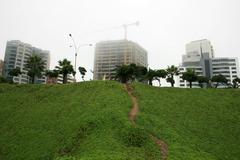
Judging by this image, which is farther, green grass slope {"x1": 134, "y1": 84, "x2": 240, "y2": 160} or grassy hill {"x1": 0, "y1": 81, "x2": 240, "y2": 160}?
green grass slope {"x1": 134, "y1": 84, "x2": 240, "y2": 160}

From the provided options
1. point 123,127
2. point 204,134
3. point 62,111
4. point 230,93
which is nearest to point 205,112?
point 204,134

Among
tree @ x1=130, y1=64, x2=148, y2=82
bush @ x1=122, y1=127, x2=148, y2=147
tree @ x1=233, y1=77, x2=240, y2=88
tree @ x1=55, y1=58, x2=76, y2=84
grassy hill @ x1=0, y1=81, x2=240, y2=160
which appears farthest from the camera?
tree @ x1=233, y1=77, x2=240, y2=88

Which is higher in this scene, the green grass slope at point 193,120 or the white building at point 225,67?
the white building at point 225,67

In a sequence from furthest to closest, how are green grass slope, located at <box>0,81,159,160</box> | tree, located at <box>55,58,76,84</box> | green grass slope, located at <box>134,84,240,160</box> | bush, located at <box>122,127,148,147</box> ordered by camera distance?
tree, located at <box>55,58,76,84</box>
green grass slope, located at <box>134,84,240,160</box>
bush, located at <box>122,127,148,147</box>
green grass slope, located at <box>0,81,159,160</box>

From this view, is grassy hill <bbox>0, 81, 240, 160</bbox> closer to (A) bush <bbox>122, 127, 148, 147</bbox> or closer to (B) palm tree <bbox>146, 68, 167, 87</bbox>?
(A) bush <bbox>122, 127, 148, 147</bbox>

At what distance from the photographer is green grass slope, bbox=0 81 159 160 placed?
32.4 metres

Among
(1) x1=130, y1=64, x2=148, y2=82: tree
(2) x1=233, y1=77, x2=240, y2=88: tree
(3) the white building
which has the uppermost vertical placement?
(3) the white building

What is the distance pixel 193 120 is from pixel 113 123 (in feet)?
46.5

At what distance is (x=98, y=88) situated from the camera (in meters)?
56.4

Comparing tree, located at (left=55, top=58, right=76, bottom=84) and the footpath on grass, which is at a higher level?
tree, located at (left=55, top=58, right=76, bottom=84)

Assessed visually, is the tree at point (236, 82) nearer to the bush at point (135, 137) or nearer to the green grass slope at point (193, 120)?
the green grass slope at point (193, 120)

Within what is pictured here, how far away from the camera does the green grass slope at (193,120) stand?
35.1m

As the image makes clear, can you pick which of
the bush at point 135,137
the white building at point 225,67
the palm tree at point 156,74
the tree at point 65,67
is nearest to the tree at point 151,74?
the palm tree at point 156,74

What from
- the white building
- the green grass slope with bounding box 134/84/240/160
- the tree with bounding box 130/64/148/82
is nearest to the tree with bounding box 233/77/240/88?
the tree with bounding box 130/64/148/82
